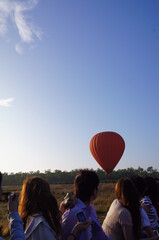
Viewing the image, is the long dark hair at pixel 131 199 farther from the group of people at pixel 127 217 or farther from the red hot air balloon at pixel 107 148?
the red hot air balloon at pixel 107 148

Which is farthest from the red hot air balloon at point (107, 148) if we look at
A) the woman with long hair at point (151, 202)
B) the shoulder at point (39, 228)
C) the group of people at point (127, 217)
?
the shoulder at point (39, 228)

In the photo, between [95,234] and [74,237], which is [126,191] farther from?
[74,237]

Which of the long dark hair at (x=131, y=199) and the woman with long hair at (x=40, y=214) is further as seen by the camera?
the long dark hair at (x=131, y=199)

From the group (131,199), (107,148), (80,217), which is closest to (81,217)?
(80,217)

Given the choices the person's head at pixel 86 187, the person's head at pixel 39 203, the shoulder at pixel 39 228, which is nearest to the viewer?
the shoulder at pixel 39 228

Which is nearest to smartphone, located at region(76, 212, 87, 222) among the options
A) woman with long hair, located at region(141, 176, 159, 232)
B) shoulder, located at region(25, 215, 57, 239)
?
shoulder, located at region(25, 215, 57, 239)

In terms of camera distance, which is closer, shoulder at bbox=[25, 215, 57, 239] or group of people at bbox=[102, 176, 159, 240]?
shoulder at bbox=[25, 215, 57, 239]

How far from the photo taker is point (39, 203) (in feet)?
8.45

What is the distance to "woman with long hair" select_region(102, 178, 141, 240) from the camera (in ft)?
11.2

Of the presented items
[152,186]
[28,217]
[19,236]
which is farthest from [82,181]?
[152,186]

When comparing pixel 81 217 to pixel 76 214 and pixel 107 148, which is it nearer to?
pixel 76 214

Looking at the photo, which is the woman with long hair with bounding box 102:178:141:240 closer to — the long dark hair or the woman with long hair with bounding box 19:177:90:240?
the long dark hair

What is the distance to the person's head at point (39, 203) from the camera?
8.32 feet

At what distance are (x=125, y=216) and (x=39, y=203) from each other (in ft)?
4.38
